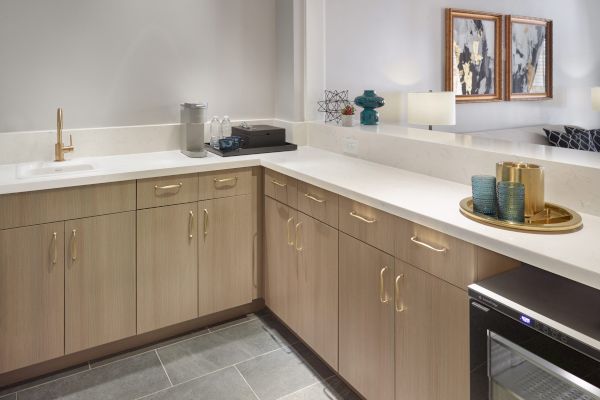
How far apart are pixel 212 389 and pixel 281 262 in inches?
26.9

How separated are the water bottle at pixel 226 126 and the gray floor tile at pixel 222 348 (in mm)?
1123

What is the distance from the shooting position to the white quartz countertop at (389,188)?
1.20m

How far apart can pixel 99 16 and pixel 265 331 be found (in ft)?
6.19

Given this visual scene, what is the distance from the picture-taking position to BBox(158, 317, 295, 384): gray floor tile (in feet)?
7.58

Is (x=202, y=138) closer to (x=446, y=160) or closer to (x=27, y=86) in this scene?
(x=27, y=86)

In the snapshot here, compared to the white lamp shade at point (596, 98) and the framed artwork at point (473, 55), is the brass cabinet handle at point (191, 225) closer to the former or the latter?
the framed artwork at point (473, 55)

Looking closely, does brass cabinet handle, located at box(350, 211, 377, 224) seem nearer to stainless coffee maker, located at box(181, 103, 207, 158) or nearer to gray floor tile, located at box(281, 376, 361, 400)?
gray floor tile, located at box(281, 376, 361, 400)

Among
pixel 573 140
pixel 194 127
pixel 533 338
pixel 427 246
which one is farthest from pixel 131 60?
pixel 573 140

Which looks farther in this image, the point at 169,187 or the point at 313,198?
the point at 169,187

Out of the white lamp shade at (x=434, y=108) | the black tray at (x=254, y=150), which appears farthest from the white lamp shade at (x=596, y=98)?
the black tray at (x=254, y=150)

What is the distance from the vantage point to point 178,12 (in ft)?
9.16

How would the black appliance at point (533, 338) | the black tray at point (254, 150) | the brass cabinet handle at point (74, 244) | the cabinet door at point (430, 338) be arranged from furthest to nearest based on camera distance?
the black tray at point (254, 150)
the brass cabinet handle at point (74, 244)
the cabinet door at point (430, 338)
the black appliance at point (533, 338)

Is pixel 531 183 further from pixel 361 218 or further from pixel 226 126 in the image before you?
pixel 226 126

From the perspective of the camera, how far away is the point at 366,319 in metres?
1.87
